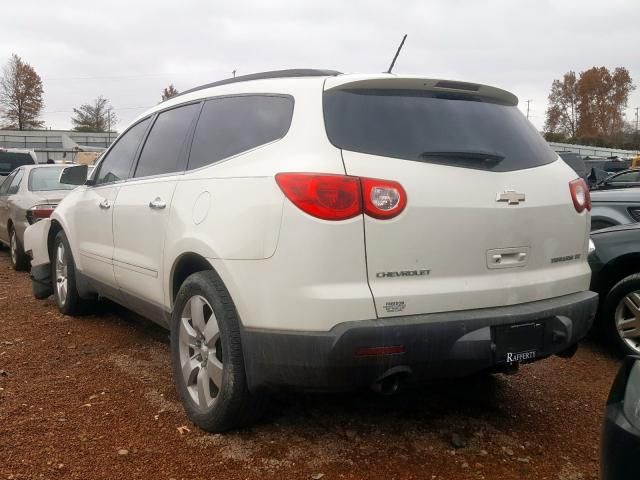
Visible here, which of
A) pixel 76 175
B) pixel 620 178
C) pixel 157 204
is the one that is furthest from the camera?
pixel 620 178

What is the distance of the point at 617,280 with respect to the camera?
4.66 meters

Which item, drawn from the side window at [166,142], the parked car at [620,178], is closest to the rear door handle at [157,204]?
the side window at [166,142]

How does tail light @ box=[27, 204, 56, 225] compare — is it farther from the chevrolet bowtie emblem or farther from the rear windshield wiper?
the chevrolet bowtie emblem

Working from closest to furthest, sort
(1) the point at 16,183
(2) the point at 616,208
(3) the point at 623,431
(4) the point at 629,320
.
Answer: (3) the point at 623,431, (4) the point at 629,320, (2) the point at 616,208, (1) the point at 16,183

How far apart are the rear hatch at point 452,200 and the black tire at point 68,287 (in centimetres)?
327

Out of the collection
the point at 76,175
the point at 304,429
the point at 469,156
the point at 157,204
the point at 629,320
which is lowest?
the point at 304,429

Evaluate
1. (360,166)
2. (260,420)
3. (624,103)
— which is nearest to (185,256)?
(260,420)

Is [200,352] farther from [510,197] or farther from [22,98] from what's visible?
[22,98]

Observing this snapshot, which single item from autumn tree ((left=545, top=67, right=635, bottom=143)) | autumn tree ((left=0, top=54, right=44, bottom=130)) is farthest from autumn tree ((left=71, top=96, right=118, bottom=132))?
autumn tree ((left=545, top=67, right=635, bottom=143))

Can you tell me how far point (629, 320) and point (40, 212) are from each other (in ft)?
21.7

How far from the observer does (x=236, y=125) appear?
336cm

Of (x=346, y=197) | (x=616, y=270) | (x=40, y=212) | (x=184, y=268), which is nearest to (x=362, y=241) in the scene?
(x=346, y=197)

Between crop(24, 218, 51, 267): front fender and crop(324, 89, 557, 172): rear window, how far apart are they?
3.98 metres

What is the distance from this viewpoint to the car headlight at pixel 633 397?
1.75m
